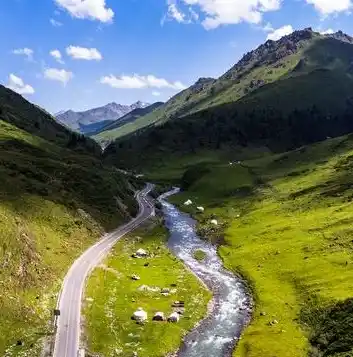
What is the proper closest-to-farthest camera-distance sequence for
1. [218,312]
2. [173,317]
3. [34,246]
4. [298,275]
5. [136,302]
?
[173,317] → [218,312] → [136,302] → [298,275] → [34,246]

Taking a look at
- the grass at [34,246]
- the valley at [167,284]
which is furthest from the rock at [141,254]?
the grass at [34,246]

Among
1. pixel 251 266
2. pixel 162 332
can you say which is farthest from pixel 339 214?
pixel 162 332

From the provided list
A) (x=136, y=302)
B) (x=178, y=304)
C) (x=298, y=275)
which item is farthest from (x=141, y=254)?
(x=298, y=275)

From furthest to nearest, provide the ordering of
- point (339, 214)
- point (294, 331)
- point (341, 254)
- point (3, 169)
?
point (3, 169) → point (339, 214) → point (341, 254) → point (294, 331)

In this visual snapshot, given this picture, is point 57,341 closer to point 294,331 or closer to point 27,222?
point 294,331

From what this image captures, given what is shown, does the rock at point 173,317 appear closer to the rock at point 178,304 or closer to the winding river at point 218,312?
the winding river at point 218,312

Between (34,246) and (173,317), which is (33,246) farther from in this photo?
(173,317)
